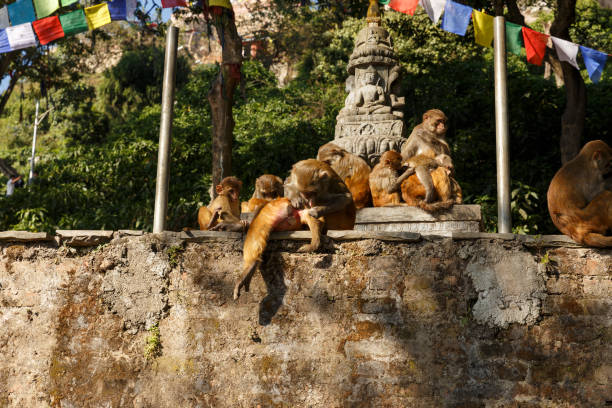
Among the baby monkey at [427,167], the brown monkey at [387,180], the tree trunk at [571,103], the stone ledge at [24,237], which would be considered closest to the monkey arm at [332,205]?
the baby monkey at [427,167]

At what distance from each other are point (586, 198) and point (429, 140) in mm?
2175

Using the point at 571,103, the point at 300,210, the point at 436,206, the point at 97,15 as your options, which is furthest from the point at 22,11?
the point at 571,103

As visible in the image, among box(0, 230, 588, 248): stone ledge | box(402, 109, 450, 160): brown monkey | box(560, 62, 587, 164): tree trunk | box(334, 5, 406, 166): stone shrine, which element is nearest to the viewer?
box(0, 230, 588, 248): stone ledge

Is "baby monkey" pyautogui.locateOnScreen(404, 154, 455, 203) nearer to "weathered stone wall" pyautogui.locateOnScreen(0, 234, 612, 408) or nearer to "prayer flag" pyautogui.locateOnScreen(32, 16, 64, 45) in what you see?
"weathered stone wall" pyautogui.locateOnScreen(0, 234, 612, 408)

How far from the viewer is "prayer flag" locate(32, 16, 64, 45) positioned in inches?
259

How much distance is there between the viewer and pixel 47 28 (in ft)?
21.6

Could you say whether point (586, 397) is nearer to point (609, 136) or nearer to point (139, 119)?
point (609, 136)

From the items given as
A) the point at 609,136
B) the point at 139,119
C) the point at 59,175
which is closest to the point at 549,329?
the point at 609,136

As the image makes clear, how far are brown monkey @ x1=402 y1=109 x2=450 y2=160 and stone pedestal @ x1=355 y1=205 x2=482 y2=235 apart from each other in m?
0.76

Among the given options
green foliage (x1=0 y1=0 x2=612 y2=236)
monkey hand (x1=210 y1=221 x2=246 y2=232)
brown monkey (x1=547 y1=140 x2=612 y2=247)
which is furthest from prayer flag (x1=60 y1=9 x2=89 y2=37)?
green foliage (x1=0 y1=0 x2=612 y2=236)

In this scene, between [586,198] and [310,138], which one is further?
[310,138]

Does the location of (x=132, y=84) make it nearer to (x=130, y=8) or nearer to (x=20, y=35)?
(x=20, y=35)

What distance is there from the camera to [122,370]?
427 cm

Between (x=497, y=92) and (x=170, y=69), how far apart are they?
251 centimetres
